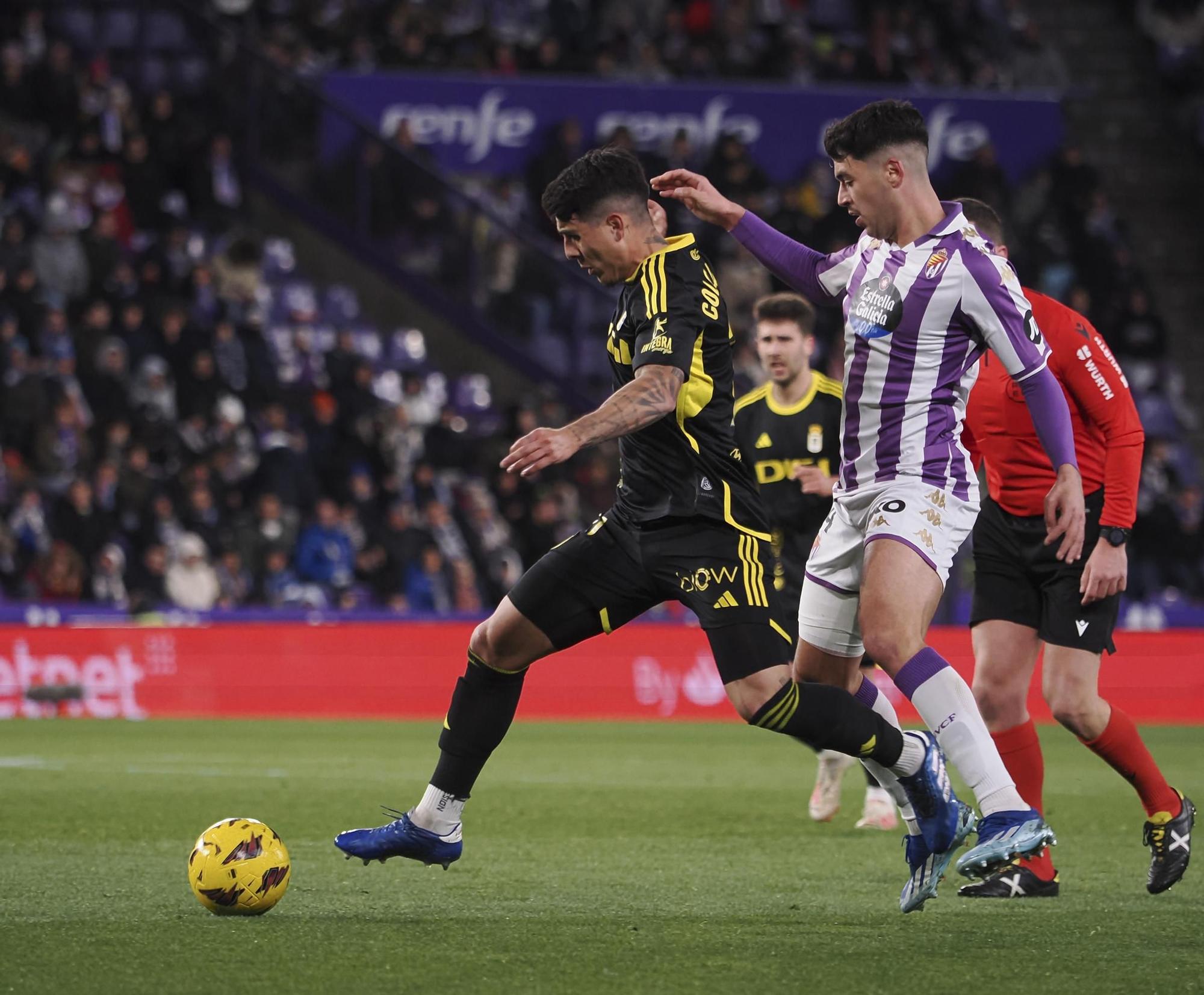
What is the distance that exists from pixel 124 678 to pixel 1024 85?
15901 millimetres

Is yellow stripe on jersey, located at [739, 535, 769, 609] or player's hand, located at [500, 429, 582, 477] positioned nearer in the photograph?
player's hand, located at [500, 429, 582, 477]

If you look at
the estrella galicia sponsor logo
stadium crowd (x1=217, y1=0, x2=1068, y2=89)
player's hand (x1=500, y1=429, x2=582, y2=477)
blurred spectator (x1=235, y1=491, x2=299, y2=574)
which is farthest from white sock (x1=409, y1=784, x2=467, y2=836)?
stadium crowd (x1=217, y1=0, x2=1068, y2=89)

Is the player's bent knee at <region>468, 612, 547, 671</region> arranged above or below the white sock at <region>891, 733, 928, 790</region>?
above

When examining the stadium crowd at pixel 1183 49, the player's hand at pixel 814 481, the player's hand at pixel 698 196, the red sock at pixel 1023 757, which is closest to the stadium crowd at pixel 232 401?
the stadium crowd at pixel 1183 49

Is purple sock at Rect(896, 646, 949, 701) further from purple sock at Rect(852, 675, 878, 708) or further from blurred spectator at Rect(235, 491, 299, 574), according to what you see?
blurred spectator at Rect(235, 491, 299, 574)

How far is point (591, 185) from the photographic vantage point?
621cm

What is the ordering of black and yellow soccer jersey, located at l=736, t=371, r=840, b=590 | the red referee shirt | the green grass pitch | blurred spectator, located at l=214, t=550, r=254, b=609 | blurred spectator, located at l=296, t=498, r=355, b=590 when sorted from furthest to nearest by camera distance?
1. blurred spectator, located at l=296, t=498, r=355, b=590
2. blurred spectator, located at l=214, t=550, r=254, b=609
3. black and yellow soccer jersey, located at l=736, t=371, r=840, b=590
4. the red referee shirt
5. the green grass pitch

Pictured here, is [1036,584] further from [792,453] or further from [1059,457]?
[792,453]

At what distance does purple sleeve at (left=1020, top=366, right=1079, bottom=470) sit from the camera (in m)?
6.09

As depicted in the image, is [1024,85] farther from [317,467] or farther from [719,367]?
[719,367]

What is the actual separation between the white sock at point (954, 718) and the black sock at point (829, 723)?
0.46 ft

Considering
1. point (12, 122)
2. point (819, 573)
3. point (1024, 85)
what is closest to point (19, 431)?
point (12, 122)

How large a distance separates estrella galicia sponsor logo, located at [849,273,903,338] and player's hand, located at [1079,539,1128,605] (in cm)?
122

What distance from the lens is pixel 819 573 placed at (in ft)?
21.3
